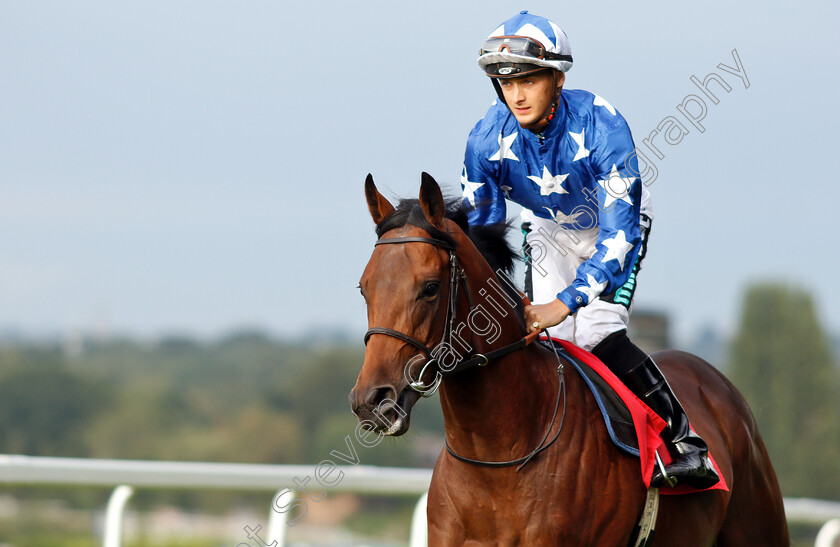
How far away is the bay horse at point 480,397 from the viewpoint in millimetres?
2738

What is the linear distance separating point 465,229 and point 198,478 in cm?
242

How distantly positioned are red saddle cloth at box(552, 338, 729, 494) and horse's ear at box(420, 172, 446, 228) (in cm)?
85

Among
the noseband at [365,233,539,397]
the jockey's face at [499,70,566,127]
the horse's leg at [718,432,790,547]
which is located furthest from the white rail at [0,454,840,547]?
the jockey's face at [499,70,566,127]

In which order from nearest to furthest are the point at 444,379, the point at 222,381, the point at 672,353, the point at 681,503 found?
1. the point at 444,379
2. the point at 681,503
3. the point at 672,353
4. the point at 222,381

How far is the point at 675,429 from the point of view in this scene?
11.5 ft

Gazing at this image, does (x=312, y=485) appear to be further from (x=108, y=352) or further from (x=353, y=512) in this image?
(x=108, y=352)

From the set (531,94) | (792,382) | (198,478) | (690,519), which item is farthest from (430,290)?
(792,382)

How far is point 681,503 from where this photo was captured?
358 centimetres

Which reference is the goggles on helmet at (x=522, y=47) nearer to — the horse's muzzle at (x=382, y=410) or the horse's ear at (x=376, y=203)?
the horse's ear at (x=376, y=203)

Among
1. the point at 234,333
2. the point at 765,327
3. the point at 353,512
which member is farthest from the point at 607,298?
the point at 234,333

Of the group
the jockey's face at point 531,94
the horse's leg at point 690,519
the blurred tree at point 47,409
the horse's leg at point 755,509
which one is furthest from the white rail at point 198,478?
the blurred tree at point 47,409

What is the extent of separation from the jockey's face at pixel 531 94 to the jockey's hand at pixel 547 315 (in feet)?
2.15

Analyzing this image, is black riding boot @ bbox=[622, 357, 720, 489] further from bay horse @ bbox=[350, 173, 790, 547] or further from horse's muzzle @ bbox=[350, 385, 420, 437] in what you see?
horse's muzzle @ bbox=[350, 385, 420, 437]

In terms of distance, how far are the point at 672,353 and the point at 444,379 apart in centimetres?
180
